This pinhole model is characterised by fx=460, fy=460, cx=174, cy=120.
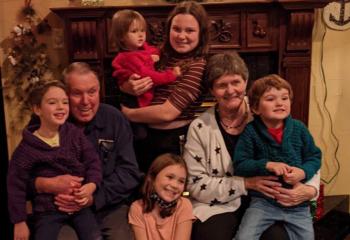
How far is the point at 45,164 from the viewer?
177cm

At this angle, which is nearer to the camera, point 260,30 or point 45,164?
point 45,164

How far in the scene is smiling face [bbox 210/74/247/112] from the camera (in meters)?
1.90

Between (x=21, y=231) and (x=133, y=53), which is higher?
(x=133, y=53)

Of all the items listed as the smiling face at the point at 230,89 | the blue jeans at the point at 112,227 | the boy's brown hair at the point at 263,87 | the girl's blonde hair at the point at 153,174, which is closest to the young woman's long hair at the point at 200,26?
the smiling face at the point at 230,89

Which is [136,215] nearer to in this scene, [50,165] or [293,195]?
[50,165]

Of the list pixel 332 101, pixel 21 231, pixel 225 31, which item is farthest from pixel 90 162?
pixel 332 101

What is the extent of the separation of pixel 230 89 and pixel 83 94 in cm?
60

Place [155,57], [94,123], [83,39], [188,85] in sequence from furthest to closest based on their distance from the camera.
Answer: [83,39] < [155,57] < [188,85] < [94,123]

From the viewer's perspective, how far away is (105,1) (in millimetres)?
3230

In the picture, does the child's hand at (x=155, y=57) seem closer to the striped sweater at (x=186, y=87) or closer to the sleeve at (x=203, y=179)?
the striped sweater at (x=186, y=87)

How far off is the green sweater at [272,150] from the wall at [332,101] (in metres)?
1.63

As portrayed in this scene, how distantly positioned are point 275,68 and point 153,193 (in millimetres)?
1741

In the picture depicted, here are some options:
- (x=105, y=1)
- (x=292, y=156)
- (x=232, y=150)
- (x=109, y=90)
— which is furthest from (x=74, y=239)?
(x=105, y=1)

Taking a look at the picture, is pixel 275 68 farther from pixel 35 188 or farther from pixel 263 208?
pixel 35 188
